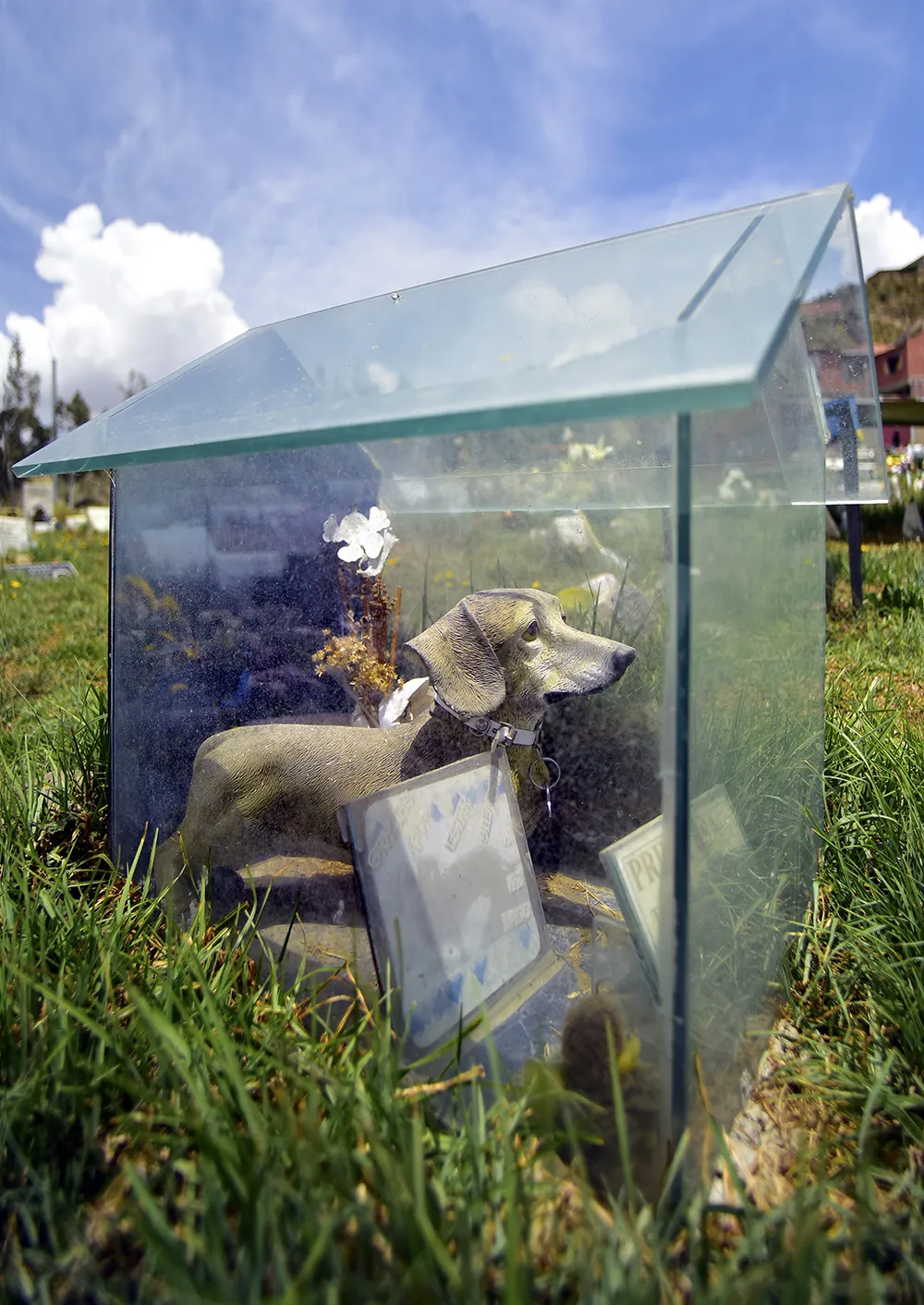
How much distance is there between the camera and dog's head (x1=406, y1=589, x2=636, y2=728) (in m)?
2.20

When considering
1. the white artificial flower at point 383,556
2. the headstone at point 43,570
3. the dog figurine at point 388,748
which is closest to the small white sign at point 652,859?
the dog figurine at point 388,748

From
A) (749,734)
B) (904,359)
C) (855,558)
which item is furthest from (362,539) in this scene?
(904,359)

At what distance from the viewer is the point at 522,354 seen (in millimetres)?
1571

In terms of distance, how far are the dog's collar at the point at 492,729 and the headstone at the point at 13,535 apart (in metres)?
11.8

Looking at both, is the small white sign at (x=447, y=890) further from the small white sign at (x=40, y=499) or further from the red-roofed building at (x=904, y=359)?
the red-roofed building at (x=904, y=359)

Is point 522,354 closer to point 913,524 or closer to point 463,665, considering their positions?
point 463,665

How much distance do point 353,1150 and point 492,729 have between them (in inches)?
44.7

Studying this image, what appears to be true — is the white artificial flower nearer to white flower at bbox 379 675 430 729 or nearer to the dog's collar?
white flower at bbox 379 675 430 729

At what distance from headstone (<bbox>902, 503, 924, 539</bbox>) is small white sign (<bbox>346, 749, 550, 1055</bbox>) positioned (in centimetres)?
772

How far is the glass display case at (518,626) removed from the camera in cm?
143

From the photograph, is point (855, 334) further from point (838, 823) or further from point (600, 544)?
point (838, 823)

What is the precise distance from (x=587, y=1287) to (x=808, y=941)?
1428mm

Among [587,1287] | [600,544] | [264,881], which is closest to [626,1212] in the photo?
[587,1287]

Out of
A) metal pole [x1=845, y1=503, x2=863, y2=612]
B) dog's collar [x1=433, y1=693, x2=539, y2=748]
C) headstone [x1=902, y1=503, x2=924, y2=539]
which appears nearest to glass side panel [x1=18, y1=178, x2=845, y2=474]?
dog's collar [x1=433, y1=693, x2=539, y2=748]
